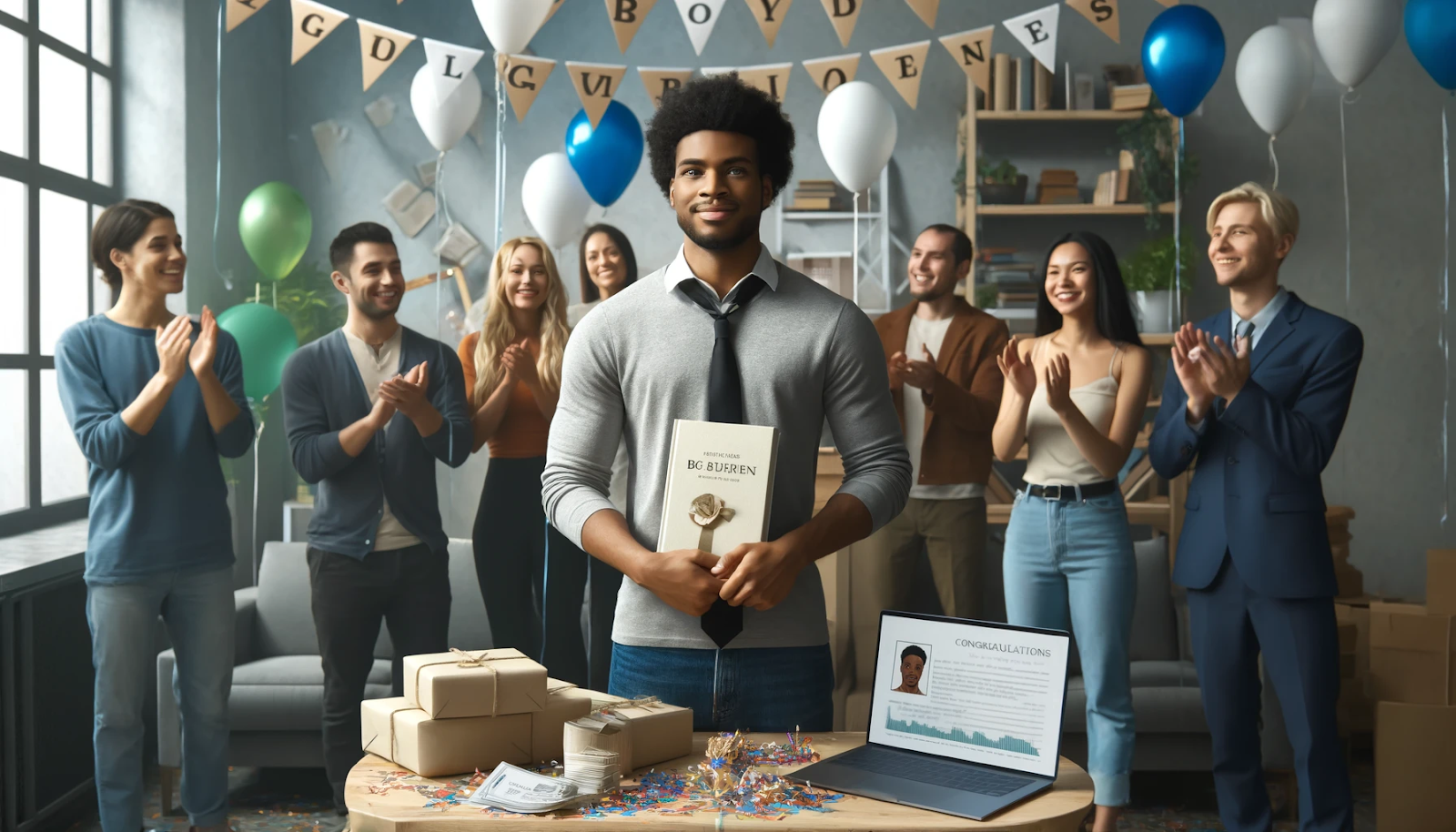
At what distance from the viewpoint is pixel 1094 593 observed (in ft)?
8.50

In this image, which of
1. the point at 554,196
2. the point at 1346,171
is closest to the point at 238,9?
the point at 554,196

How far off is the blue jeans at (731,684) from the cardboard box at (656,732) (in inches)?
6.7

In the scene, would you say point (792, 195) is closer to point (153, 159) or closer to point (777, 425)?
point (153, 159)

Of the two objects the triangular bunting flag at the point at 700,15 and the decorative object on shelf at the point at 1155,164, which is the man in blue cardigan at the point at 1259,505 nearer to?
the triangular bunting flag at the point at 700,15

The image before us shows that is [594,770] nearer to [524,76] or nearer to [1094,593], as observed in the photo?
[1094,593]

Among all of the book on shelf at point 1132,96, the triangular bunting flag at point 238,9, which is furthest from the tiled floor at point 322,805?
the book on shelf at point 1132,96

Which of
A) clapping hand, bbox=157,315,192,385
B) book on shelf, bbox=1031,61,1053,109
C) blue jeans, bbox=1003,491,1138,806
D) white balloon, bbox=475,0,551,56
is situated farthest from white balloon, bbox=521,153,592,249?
book on shelf, bbox=1031,61,1053,109

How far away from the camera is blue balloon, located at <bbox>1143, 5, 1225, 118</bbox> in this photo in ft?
9.68

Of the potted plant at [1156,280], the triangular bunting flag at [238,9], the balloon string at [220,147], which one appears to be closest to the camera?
the triangular bunting flag at [238,9]

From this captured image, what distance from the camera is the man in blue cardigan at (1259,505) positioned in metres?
2.34

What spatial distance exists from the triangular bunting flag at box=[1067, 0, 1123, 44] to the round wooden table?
2193mm

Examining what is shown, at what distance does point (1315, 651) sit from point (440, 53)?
2590mm

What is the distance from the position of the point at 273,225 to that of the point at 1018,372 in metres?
2.10

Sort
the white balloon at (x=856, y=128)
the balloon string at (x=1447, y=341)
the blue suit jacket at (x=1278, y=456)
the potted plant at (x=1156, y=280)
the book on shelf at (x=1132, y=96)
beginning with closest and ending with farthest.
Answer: the blue suit jacket at (x=1278, y=456)
the white balloon at (x=856, y=128)
the potted plant at (x=1156, y=280)
the book on shelf at (x=1132, y=96)
the balloon string at (x=1447, y=341)
